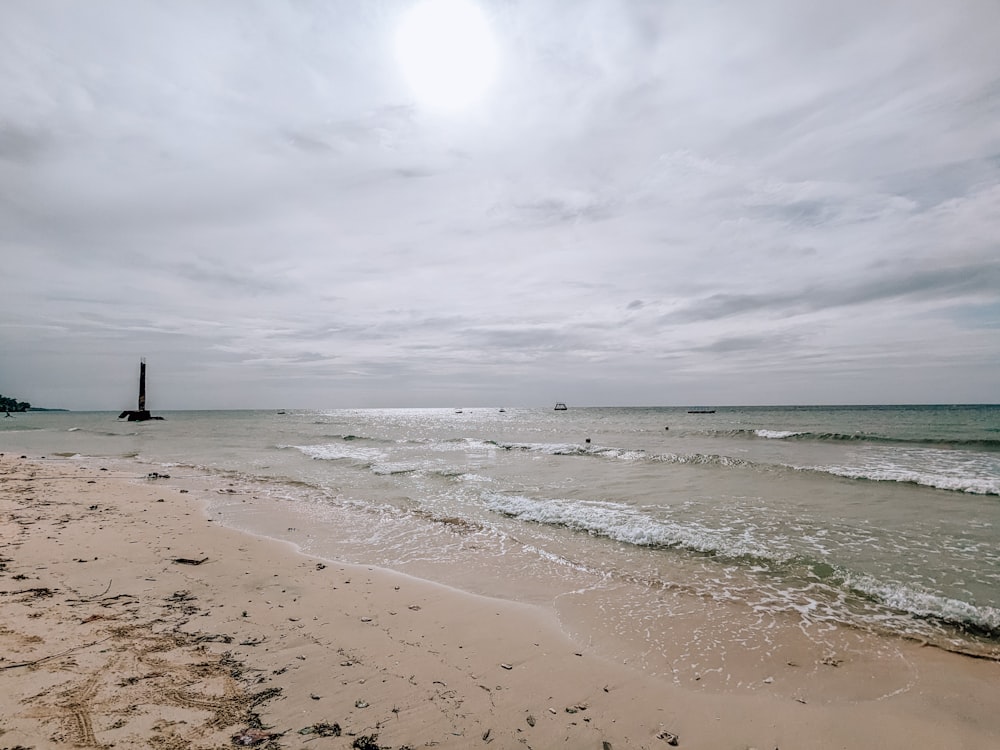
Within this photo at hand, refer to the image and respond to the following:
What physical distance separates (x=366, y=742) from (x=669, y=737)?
2.38m

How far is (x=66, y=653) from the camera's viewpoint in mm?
4043

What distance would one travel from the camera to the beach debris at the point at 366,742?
10.5ft

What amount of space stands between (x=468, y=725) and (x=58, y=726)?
288 centimetres

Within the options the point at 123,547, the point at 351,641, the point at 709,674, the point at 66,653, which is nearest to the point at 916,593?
the point at 709,674

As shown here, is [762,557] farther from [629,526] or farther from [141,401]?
[141,401]

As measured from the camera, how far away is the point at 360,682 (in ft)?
13.2

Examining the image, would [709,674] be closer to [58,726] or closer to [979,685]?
[979,685]

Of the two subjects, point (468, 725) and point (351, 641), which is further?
point (351, 641)

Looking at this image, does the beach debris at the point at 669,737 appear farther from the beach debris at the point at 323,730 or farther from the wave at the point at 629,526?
the wave at the point at 629,526

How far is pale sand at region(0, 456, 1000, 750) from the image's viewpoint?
3.35 meters

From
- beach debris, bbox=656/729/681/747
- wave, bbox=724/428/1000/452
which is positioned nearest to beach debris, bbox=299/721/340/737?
beach debris, bbox=656/729/681/747

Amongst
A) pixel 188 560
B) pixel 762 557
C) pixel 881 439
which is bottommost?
pixel 762 557

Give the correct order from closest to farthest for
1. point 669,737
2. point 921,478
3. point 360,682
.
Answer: point 669,737 < point 360,682 < point 921,478

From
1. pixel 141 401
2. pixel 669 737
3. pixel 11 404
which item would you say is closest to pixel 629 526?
pixel 669 737
